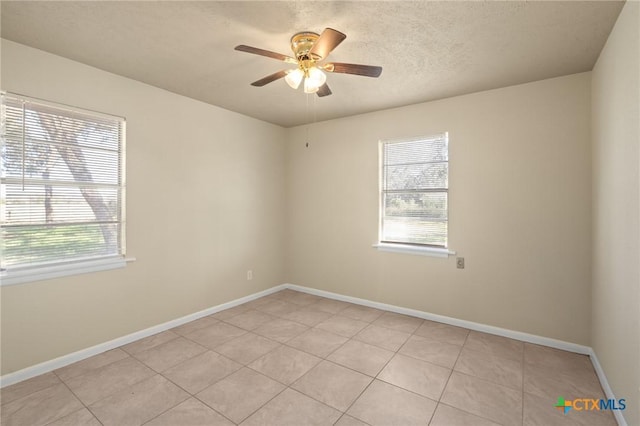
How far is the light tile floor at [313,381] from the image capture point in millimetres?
1957

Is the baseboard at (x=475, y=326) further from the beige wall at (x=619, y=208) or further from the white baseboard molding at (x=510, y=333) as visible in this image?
the beige wall at (x=619, y=208)

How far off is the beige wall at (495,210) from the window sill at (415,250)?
0.22 ft

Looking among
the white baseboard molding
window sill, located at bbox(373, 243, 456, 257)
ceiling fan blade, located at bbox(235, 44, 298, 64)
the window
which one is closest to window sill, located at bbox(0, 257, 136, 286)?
the window

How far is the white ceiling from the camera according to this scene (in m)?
1.88

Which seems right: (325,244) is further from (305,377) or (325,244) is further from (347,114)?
(305,377)

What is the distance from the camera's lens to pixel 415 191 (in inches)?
146

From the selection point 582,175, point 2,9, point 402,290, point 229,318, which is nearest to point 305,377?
point 229,318

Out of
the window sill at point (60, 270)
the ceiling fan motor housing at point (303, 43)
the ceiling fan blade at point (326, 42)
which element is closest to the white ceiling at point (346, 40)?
the ceiling fan motor housing at point (303, 43)

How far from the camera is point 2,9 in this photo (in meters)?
1.91

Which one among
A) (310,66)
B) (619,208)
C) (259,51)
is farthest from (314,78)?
(619,208)

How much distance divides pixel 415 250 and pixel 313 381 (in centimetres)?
200

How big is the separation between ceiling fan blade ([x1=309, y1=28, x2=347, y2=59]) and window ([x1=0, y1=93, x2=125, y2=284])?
221 centimetres

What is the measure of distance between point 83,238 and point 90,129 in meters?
1.00

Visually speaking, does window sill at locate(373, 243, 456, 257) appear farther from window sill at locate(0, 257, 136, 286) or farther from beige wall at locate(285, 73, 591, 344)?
window sill at locate(0, 257, 136, 286)
